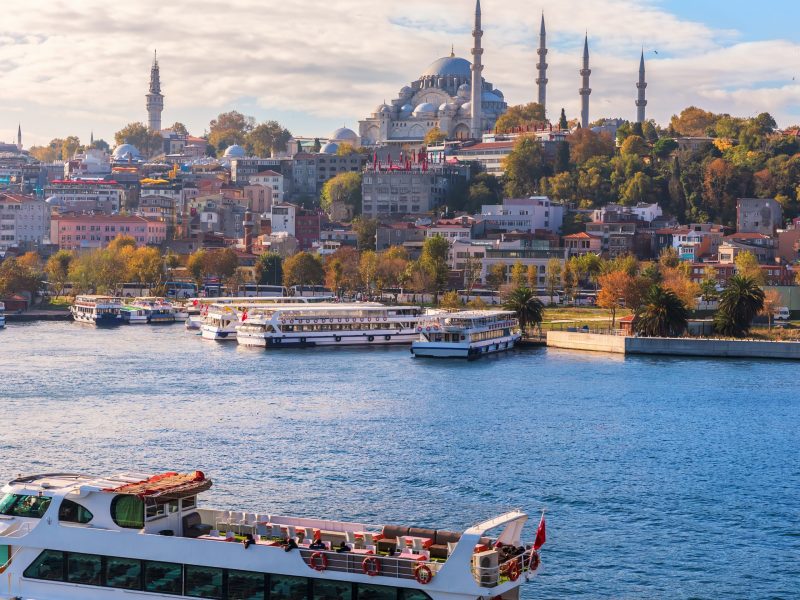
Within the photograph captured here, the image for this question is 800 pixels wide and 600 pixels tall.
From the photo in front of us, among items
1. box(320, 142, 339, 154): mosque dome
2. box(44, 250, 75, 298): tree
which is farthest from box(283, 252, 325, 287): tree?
box(320, 142, 339, 154): mosque dome

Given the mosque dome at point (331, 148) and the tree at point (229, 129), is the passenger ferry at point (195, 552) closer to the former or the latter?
the mosque dome at point (331, 148)

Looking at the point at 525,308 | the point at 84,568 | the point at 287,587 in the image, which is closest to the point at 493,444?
the point at 287,587

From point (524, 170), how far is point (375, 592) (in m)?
91.8

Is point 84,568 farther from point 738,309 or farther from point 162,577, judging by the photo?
point 738,309

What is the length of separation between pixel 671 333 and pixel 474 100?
73721mm

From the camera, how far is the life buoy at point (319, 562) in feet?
54.5

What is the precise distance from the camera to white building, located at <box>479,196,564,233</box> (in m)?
95.8

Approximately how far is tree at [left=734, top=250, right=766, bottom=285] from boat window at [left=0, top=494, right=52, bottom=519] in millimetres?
56643

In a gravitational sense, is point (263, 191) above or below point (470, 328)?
above

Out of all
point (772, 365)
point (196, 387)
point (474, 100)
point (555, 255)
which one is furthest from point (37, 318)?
point (474, 100)

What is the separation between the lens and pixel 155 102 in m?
194

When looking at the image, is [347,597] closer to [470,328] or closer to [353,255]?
[470,328]

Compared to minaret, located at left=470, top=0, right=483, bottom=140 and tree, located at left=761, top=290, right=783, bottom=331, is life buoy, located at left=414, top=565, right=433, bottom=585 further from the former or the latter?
minaret, located at left=470, top=0, right=483, bottom=140

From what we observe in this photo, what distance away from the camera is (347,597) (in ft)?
54.5
